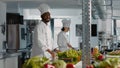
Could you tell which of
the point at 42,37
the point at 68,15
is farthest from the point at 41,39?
the point at 68,15

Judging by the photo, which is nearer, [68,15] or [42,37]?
[42,37]

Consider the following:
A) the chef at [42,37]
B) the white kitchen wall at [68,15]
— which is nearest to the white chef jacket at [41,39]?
the chef at [42,37]

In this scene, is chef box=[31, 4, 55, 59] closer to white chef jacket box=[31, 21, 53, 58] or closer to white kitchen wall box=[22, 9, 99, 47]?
white chef jacket box=[31, 21, 53, 58]

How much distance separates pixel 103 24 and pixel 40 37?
9354 mm

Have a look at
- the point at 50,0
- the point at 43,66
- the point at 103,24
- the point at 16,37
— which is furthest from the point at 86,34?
the point at 103,24

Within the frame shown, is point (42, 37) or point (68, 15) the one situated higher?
point (68, 15)

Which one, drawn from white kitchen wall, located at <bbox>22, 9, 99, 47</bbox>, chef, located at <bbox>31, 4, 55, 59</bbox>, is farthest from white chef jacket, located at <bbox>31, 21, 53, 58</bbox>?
white kitchen wall, located at <bbox>22, 9, 99, 47</bbox>

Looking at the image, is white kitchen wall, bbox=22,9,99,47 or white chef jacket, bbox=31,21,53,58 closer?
white chef jacket, bbox=31,21,53,58

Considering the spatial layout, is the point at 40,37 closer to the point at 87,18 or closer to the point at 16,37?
the point at 87,18

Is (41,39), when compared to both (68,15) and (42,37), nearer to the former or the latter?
(42,37)

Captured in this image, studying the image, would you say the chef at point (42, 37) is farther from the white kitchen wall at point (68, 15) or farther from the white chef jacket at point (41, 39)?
the white kitchen wall at point (68, 15)

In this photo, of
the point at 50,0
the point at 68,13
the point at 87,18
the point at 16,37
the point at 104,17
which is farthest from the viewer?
the point at 68,13

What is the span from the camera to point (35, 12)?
14281 millimetres

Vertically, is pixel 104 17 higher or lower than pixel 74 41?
higher
